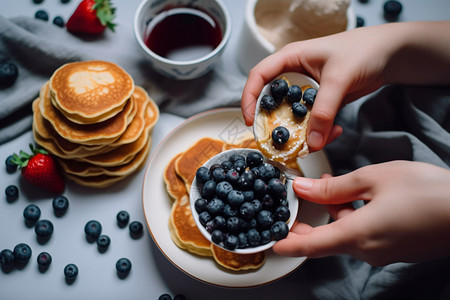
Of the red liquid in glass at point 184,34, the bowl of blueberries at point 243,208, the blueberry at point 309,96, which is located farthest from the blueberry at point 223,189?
the red liquid in glass at point 184,34

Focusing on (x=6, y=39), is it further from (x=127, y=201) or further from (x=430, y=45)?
(x=430, y=45)

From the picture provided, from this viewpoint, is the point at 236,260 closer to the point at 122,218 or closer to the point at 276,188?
the point at 276,188

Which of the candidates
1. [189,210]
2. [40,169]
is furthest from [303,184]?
[40,169]

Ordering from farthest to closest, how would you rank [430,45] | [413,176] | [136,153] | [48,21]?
[48,21] < [136,153] < [430,45] < [413,176]

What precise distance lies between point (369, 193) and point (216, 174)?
1.38 feet

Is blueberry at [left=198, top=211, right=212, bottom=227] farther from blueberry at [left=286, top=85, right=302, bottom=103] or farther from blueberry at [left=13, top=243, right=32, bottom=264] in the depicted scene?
blueberry at [left=13, top=243, right=32, bottom=264]

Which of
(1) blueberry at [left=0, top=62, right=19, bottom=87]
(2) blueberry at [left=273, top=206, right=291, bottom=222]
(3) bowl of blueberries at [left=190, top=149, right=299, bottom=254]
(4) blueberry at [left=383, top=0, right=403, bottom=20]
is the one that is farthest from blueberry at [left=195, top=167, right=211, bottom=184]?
(4) blueberry at [left=383, top=0, right=403, bottom=20]

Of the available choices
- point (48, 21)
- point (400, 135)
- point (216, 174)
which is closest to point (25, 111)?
point (48, 21)

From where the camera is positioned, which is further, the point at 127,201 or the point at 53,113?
the point at 127,201

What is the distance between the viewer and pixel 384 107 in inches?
56.4

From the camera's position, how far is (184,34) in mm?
1485

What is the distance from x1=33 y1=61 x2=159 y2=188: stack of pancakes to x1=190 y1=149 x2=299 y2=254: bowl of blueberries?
35 centimetres

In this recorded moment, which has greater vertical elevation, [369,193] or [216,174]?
[369,193]

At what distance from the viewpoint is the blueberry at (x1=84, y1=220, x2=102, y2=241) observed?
1361mm
